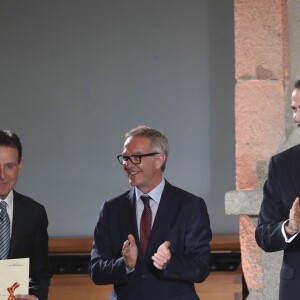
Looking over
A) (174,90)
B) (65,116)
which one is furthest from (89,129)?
(174,90)

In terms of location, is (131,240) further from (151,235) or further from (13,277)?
(13,277)

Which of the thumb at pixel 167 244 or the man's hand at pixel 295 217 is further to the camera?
the thumb at pixel 167 244

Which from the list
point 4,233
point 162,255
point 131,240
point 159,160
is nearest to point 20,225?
point 4,233

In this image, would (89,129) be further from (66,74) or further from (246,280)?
(246,280)

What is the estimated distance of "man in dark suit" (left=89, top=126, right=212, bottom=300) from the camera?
123 inches

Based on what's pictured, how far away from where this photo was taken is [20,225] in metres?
2.96

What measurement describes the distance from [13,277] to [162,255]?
1.84 feet

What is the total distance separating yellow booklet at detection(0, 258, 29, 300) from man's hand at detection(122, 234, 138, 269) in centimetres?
41

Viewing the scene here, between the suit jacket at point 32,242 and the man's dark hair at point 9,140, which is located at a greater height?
the man's dark hair at point 9,140

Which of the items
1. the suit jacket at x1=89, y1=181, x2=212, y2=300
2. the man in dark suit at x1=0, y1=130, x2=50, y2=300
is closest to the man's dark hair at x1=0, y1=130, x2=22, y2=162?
the man in dark suit at x1=0, y1=130, x2=50, y2=300

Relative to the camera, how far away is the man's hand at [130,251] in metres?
2.98

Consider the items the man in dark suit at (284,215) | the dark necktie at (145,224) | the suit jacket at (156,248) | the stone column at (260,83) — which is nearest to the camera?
the man in dark suit at (284,215)

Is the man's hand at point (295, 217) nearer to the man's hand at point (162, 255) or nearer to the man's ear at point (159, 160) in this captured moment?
the man's hand at point (162, 255)

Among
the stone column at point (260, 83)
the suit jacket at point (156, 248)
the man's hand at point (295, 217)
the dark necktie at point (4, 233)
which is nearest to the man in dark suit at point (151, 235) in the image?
the suit jacket at point (156, 248)
